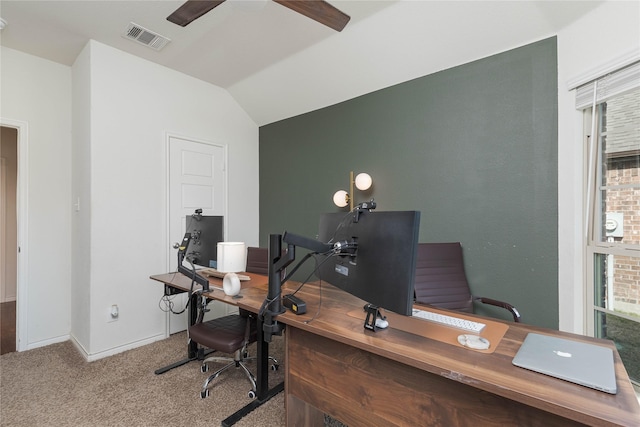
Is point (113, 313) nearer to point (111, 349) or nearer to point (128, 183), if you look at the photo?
point (111, 349)

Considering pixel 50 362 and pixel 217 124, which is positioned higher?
pixel 217 124

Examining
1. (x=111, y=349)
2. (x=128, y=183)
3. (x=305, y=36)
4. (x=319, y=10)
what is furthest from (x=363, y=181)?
(x=111, y=349)

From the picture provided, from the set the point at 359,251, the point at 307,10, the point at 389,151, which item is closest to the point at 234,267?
the point at 359,251

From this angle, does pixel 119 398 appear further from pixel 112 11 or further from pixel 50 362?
pixel 112 11

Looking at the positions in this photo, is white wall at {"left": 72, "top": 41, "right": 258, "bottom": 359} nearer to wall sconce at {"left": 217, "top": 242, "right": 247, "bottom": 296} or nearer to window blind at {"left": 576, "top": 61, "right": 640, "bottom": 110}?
wall sconce at {"left": 217, "top": 242, "right": 247, "bottom": 296}

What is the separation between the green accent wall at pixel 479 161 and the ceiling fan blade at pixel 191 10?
177 cm

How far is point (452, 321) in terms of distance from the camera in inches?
56.3

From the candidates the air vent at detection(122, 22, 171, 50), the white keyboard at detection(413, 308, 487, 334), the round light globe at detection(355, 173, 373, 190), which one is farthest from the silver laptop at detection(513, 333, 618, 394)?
the air vent at detection(122, 22, 171, 50)

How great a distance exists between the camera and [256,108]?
388 centimetres

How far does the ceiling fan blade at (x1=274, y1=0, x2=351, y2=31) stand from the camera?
1.69m

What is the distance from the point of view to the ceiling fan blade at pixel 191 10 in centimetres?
168

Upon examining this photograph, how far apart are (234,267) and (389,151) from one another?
1.82 metres

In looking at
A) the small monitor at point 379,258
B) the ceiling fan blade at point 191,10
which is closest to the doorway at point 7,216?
the ceiling fan blade at point 191,10

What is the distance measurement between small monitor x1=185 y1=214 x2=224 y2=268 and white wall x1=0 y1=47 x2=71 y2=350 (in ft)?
6.46
